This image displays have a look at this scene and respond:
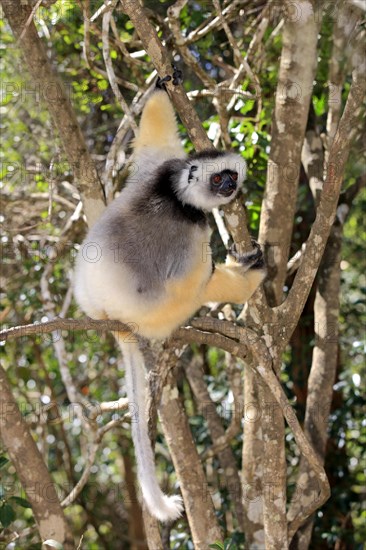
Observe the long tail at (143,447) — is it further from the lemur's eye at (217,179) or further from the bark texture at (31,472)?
the lemur's eye at (217,179)

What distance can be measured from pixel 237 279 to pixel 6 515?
180cm

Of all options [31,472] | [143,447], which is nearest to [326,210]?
[143,447]

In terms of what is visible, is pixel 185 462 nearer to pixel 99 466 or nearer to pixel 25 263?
pixel 25 263

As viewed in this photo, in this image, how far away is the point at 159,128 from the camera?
149 inches

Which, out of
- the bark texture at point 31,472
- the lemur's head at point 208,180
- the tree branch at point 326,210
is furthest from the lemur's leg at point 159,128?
the bark texture at point 31,472

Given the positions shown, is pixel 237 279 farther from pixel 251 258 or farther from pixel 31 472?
pixel 31 472

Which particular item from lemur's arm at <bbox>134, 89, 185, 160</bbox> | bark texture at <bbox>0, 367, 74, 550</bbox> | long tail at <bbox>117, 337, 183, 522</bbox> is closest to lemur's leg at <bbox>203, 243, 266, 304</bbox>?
long tail at <bbox>117, 337, 183, 522</bbox>

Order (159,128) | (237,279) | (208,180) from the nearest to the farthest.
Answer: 1. (208,180)
2. (237,279)
3. (159,128)

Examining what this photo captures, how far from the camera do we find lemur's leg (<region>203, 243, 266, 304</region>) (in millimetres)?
3572

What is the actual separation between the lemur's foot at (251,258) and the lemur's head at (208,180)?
0.98 feet

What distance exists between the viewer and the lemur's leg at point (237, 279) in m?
3.57

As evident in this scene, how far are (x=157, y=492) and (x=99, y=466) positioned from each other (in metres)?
4.42

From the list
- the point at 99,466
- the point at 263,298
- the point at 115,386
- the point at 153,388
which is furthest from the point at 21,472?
the point at 99,466

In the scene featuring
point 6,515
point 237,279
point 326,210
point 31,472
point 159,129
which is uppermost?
point 326,210
